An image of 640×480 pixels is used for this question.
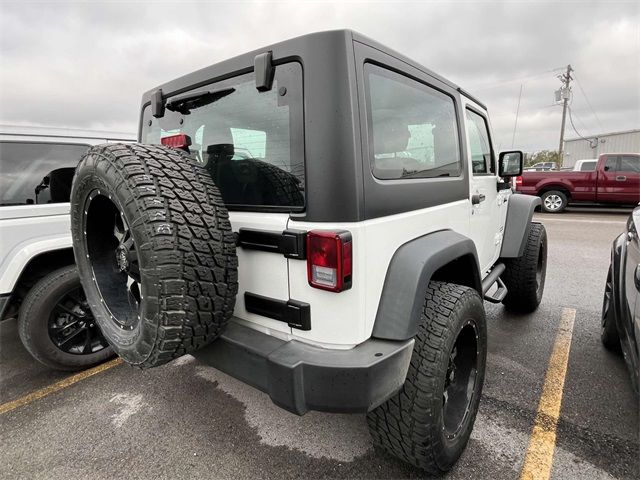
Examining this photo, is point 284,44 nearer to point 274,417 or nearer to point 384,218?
point 384,218

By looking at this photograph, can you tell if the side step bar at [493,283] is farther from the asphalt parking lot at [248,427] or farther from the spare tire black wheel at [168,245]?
the spare tire black wheel at [168,245]

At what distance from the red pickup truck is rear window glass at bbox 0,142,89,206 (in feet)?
40.0

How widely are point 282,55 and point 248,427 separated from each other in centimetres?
206

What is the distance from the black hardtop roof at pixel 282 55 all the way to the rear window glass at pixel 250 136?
4cm

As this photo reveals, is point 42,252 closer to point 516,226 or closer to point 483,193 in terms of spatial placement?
point 483,193

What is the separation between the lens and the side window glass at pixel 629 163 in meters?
10.6

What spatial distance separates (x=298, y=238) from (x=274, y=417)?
142 cm

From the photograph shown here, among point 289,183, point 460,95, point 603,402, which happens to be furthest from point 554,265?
point 289,183

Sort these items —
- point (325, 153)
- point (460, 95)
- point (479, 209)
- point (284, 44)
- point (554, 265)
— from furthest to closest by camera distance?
→ point (554, 265) → point (479, 209) → point (460, 95) → point (284, 44) → point (325, 153)

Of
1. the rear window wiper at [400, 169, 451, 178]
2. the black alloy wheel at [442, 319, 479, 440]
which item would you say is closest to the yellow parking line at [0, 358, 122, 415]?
the black alloy wheel at [442, 319, 479, 440]

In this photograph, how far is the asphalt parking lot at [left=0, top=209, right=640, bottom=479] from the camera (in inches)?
76.4

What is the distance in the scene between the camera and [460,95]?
2.54 metres

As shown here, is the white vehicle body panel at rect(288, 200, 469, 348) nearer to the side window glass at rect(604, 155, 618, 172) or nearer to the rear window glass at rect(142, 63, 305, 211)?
the rear window glass at rect(142, 63, 305, 211)

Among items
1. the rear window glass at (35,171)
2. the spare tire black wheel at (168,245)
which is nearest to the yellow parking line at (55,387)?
the rear window glass at (35,171)
